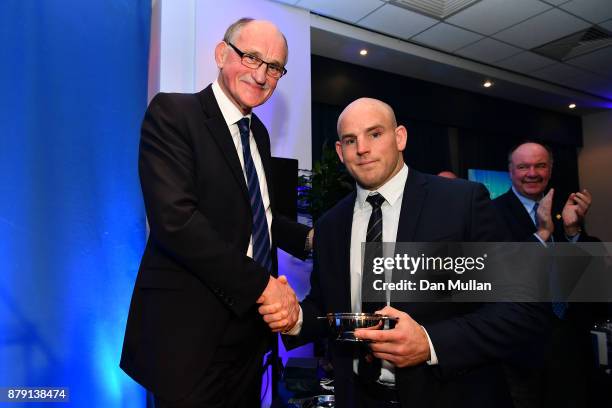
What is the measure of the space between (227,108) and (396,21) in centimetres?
408

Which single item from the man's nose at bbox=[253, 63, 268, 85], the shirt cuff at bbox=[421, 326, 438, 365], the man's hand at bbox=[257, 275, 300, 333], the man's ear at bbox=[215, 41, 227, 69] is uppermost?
the man's ear at bbox=[215, 41, 227, 69]

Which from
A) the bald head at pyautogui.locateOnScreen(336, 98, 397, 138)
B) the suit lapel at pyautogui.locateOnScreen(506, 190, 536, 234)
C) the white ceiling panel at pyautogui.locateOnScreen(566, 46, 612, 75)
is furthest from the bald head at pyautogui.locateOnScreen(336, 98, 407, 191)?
the white ceiling panel at pyautogui.locateOnScreen(566, 46, 612, 75)

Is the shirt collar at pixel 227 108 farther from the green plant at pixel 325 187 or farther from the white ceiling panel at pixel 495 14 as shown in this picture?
the white ceiling panel at pixel 495 14

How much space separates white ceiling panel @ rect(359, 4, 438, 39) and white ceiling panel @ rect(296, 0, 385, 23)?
0.13 meters

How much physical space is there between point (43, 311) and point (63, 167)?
110cm

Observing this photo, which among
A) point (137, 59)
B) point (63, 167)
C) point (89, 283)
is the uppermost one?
point (137, 59)

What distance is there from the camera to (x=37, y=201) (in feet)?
9.84

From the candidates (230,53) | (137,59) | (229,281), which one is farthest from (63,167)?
(229,281)

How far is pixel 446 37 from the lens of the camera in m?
5.30

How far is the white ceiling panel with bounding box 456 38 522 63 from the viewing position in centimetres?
549

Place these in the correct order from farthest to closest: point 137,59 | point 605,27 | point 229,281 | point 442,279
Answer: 1. point 605,27
2. point 137,59
3. point 442,279
4. point 229,281

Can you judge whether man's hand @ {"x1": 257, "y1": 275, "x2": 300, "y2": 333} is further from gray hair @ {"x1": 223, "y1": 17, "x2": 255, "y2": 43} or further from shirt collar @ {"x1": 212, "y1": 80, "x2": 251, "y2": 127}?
gray hair @ {"x1": 223, "y1": 17, "x2": 255, "y2": 43}

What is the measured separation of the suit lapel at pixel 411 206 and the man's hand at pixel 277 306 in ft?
1.38

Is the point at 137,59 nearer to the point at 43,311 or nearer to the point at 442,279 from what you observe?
the point at 43,311
